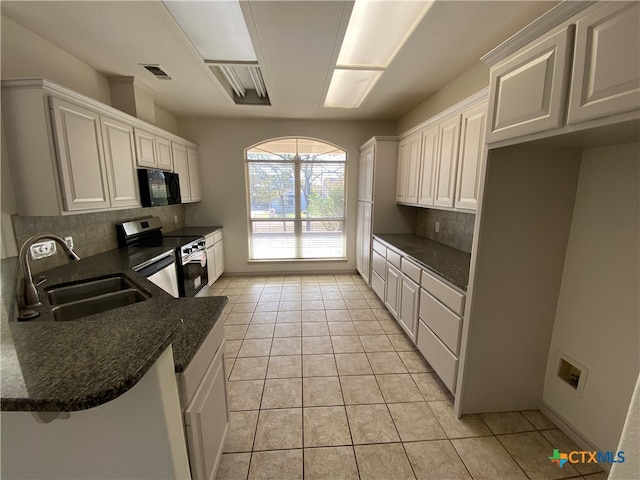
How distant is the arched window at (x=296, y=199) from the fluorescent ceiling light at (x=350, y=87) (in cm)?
90

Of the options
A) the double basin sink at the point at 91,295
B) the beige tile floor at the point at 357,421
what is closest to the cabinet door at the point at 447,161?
the beige tile floor at the point at 357,421

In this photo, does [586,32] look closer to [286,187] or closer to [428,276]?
[428,276]

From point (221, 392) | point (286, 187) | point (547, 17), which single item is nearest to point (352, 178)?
point (286, 187)

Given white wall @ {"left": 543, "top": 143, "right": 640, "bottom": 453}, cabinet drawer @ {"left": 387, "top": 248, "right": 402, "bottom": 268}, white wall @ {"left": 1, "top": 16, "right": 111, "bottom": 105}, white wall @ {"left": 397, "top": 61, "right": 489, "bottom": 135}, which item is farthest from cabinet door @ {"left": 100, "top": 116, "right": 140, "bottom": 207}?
A: white wall @ {"left": 543, "top": 143, "right": 640, "bottom": 453}

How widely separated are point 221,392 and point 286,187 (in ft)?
11.9

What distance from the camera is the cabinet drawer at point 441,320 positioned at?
1833 mm

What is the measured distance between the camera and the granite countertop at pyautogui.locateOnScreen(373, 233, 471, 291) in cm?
197

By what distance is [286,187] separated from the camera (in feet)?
15.1

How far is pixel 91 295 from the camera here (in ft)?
5.98

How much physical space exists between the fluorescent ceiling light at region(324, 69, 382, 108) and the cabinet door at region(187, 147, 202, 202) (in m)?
2.17

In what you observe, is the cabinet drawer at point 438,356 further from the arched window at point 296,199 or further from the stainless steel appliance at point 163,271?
the arched window at point 296,199

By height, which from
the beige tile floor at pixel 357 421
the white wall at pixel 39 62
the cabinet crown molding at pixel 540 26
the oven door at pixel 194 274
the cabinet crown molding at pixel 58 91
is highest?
the white wall at pixel 39 62

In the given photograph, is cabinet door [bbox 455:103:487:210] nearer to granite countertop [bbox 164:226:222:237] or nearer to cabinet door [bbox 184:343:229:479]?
cabinet door [bbox 184:343:229:479]

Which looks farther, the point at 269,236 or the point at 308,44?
the point at 269,236
